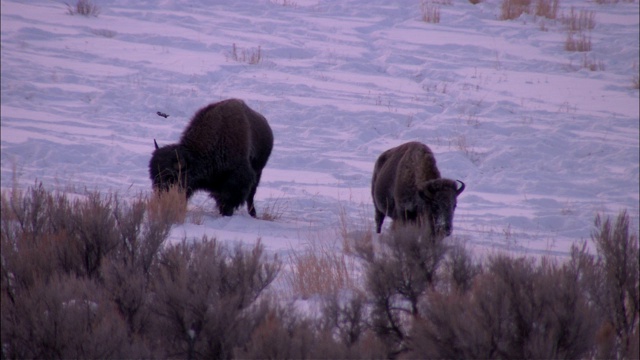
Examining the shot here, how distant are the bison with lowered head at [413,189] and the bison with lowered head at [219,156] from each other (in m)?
1.87

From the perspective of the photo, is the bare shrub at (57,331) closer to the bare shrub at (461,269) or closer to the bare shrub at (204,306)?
the bare shrub at (204,306)

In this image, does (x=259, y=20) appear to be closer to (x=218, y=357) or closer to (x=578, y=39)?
(x=578, y=39)

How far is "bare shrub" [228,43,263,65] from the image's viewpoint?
19406 mm

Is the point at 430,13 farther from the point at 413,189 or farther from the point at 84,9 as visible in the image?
the point at 413,189

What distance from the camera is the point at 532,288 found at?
4.30 m

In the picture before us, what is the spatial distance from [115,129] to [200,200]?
3.52 m

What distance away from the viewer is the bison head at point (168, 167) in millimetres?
9422

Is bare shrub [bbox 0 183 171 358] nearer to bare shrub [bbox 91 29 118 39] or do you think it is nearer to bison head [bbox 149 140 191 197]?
bison head [bbox 149 140 191 197]

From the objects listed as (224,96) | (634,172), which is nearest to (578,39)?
(634,172)

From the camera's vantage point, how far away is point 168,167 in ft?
31.3

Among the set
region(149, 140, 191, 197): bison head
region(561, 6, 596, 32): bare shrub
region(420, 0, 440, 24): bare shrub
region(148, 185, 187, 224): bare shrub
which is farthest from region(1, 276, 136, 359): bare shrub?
region(561, 6, 596, 32): bare shrub

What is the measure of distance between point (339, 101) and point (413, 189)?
8.82 m

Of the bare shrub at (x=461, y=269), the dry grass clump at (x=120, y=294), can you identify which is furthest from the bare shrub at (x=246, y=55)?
the bare shrub at (x=461, y=269)

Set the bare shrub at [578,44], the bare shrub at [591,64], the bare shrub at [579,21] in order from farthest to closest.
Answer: the bare shrub at [579,21]
the bare shrub at [578,44]
the bare shrub at [591,64]
